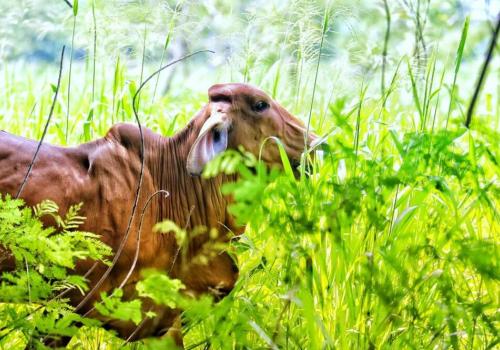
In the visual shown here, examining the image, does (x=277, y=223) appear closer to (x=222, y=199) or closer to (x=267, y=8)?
(x=222, y=199)

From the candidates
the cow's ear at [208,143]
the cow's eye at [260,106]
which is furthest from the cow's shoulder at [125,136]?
the cow's eye at [260,106]

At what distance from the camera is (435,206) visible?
2.92m

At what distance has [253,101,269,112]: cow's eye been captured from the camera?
320 centimetres

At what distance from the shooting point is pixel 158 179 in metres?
3.15

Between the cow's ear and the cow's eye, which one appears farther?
the cow's eye

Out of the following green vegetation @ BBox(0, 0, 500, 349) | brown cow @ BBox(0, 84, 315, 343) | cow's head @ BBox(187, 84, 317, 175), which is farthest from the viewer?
cow's head @ BBox(187, 84, 317, 175)

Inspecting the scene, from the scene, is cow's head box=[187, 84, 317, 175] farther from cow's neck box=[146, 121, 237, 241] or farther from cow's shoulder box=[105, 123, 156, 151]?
cow's shoulder box=[105, 123, 156, 151]

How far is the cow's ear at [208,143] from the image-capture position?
2.97m

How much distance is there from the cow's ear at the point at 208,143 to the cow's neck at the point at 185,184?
15 centimetres

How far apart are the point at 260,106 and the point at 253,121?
61 mm

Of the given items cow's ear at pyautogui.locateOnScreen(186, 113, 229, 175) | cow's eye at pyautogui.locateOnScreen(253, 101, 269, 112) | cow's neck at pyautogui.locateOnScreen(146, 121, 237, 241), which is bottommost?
cow's neck at pyautogui.locateOnScreen(146, 121, 237, 241)

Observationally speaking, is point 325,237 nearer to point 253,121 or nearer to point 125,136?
point 253,121

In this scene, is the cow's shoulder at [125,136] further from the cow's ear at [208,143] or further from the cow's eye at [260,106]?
the cow's eye at [260,106]

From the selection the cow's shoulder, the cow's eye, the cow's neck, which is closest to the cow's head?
the cow's eye
